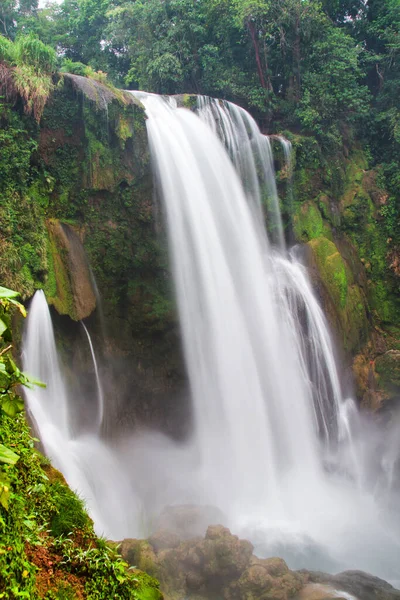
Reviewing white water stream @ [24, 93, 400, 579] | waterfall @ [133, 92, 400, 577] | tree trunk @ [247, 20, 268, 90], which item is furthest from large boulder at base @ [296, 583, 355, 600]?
tree trunk @ [247, 20, 268, 90]

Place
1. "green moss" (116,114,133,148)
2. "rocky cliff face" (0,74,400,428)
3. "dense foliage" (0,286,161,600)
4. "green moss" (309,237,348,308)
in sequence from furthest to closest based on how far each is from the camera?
"green moss" (309,237,348,308)
"green moss" (116,114,133,148)
"rocky cliff face" (0,74,400,428)
"dense foliage" (0,286,161,600)

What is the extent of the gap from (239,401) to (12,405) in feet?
27.7

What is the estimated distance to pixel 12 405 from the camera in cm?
206

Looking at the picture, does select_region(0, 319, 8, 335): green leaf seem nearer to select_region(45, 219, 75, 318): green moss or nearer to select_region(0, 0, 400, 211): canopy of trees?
select_region(45, 219, 75, 318): green moss

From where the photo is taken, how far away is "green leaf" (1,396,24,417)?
80.2 inches

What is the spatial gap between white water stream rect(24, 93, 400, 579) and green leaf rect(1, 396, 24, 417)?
548cm

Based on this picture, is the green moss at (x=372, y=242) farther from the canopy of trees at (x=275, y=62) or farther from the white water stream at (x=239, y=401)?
the white water stream at (x=239, y=401)

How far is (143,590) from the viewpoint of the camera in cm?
249

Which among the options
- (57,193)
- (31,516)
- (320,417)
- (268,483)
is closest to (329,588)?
(268,483)

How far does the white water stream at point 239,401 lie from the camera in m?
8.05

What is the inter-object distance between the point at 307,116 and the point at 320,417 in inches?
388

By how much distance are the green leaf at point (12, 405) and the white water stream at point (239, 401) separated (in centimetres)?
548

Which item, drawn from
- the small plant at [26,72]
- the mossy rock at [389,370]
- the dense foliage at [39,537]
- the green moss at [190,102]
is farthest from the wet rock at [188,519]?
the green moss at [190,102]

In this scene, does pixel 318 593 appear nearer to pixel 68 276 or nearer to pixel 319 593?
pixel 319 593
